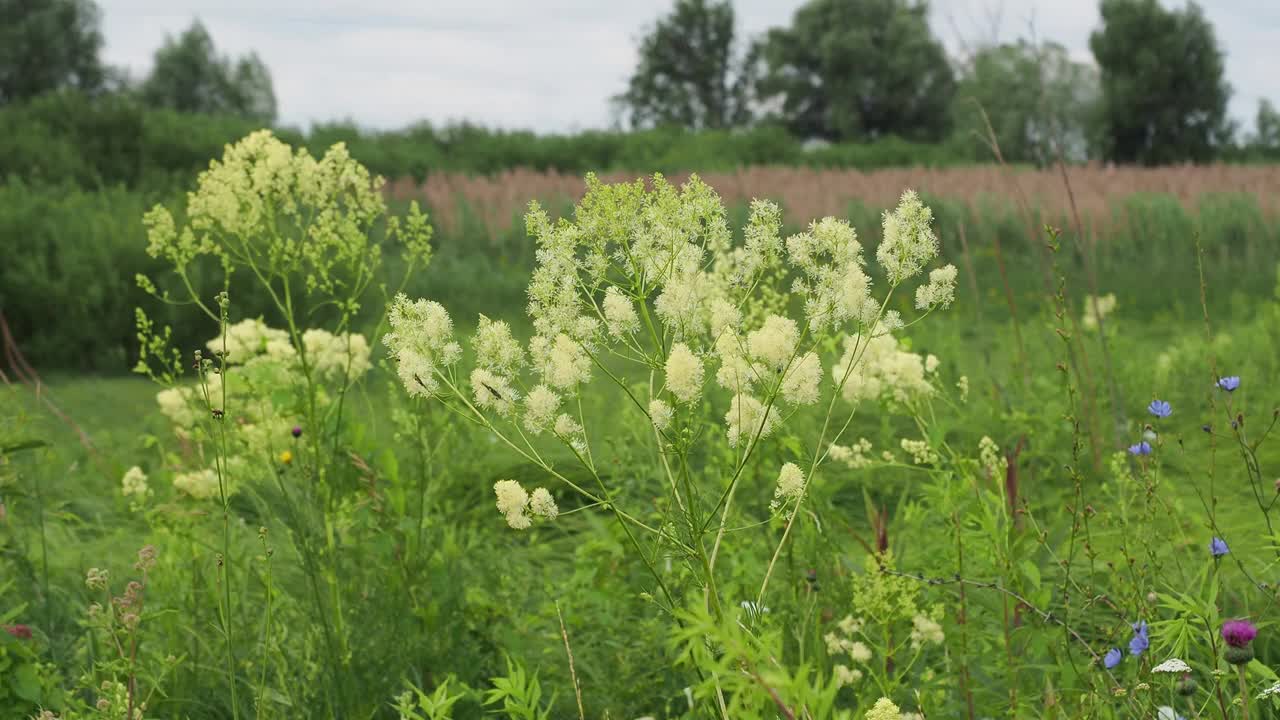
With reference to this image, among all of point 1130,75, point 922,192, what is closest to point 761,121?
point 1130,75

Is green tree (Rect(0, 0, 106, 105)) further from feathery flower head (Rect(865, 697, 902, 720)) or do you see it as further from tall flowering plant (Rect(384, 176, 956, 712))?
feathery flower head (Rect(865, 697, 902, 720))

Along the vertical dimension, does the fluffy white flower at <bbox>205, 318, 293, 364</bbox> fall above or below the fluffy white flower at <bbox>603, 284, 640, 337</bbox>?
below

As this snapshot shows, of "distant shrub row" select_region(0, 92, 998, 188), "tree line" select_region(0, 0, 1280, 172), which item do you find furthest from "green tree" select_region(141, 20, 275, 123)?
"distant shrub row" select_region(0, 92, 998, 188)

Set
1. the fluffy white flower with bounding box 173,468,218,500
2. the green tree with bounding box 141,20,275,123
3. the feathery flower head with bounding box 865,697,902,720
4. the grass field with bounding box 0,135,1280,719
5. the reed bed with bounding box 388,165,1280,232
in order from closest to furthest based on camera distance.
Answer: the feathery flower head with bounding box 865,697,902,720 < the grass field with bounding box 0,135,1280,719 < the fluffy white flower with bounding box 173,468,218,500 < the reed bed with bounding box 388,165,1280,232 < the green tree with bounding box 141,20,275,123

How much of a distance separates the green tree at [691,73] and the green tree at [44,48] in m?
21.3

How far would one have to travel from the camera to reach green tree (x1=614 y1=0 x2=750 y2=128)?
46.4 meters

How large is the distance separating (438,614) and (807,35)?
44829 mm

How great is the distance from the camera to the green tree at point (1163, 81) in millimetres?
32438

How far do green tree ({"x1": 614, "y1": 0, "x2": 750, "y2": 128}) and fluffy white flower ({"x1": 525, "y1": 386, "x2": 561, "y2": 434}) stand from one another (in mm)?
45178

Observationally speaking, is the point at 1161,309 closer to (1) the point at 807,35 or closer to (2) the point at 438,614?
(2) the point at 438,614

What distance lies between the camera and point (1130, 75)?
3309 cm

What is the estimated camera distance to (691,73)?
46781mm

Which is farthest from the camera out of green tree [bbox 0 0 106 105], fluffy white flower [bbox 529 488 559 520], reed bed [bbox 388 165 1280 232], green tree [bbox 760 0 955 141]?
green tree [bbox 760 0 955 141]

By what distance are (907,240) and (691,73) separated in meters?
46.6
